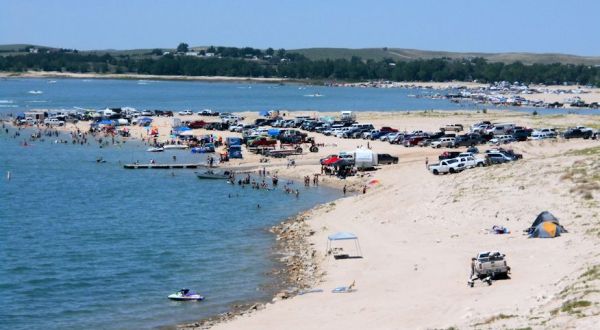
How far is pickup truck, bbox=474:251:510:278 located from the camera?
34469 millimetres

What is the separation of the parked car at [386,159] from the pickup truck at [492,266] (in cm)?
4102

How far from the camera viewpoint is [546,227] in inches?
1614

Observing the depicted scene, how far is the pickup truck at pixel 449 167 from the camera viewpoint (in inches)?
2463

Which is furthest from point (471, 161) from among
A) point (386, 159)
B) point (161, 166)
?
point (161, 166)

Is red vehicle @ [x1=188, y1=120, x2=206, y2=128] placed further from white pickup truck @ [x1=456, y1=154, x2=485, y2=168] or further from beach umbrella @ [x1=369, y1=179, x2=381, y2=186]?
white pickup truck @ [x1=456, y1=154, x2=485, y2=168]

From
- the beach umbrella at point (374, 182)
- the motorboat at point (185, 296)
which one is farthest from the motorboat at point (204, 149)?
the motorboat at point (185, 296)

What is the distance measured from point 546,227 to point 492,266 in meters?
7.55

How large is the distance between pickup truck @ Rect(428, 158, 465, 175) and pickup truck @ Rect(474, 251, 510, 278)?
28057 millimetres

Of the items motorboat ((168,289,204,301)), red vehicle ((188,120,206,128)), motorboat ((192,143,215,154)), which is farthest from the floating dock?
motorboat ((168,289,204,301))

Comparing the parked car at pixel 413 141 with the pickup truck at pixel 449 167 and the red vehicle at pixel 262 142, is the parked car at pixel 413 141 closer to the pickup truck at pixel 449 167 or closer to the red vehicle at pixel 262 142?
the red vehicle at pixel 262 142

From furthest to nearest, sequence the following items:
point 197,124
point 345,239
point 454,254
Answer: point 197,124, point 345,239, point 454,254

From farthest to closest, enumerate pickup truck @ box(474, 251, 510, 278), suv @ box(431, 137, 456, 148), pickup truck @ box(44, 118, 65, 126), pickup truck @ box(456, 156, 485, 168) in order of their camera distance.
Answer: pickup truck @ box(44, 118, 65, 126), suv @ box(431, 137, 456, 148), pickup truck @ box(456, 156, 485, 168), pickup truck @ box(474, 251, 510, 278)

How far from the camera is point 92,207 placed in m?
62.1

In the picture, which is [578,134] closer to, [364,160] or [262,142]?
[364,160]
